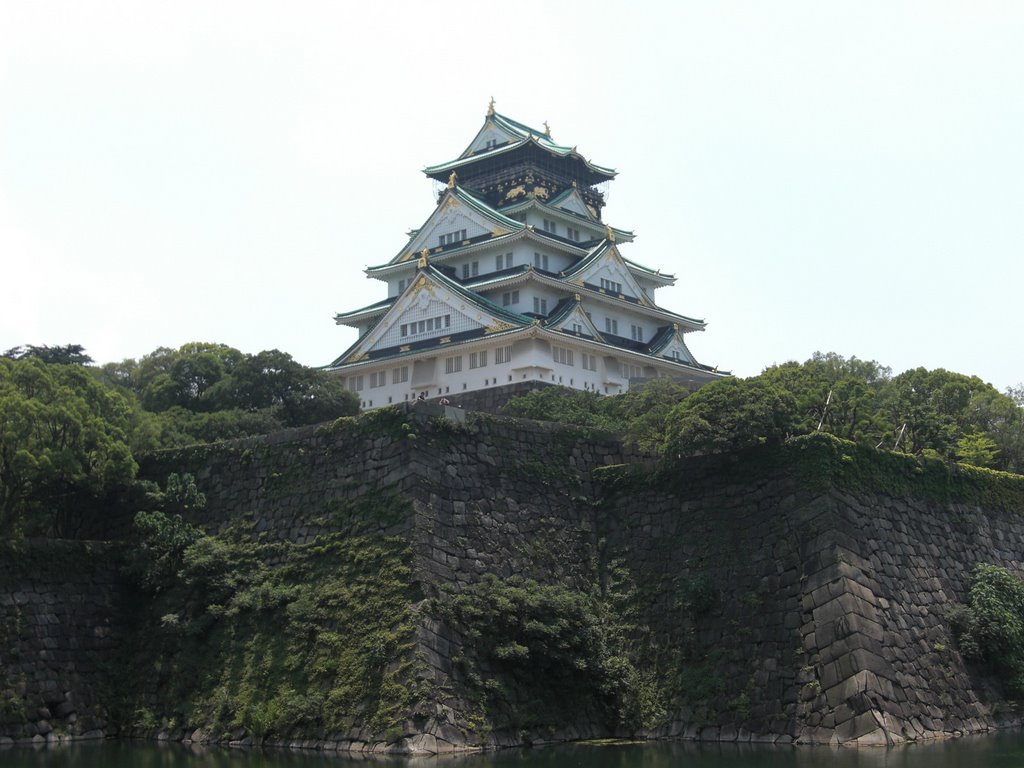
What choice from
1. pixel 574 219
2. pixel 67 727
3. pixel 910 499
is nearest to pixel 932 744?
pixel 910 499

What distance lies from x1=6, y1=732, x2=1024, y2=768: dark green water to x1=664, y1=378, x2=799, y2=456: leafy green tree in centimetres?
545

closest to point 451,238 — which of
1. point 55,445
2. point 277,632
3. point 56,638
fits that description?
point 55,445

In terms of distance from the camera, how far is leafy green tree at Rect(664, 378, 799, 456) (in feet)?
80.2

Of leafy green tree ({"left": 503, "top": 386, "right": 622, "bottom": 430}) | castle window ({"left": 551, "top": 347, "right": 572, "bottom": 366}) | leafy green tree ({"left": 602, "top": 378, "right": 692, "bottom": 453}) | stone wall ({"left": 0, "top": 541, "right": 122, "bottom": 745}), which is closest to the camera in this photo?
stone wall ({"left": 0, "top": 541, "right": 122, "bottom": 745})

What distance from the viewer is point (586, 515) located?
1026 inches

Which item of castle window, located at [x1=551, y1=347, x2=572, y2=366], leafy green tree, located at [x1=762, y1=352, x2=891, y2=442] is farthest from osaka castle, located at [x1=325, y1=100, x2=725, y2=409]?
leafy green tree, located at [x1=762, y1=352, x2=891, y2=442]

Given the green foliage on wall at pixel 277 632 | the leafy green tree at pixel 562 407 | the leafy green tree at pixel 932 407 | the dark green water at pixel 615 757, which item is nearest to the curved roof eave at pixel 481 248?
the leafy green tree at pixel 562 407

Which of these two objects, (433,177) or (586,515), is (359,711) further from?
(433,177)

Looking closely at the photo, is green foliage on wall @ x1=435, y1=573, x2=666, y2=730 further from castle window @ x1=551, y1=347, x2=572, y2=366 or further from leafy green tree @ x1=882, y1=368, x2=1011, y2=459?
castle window @ x1=551, y1=347, x2=572, y2=366

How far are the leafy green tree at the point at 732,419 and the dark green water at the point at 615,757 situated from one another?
5.45 m

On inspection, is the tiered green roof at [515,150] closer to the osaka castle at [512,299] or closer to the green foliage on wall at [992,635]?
the osaka castle at [512,299]

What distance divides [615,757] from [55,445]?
40.5 ft

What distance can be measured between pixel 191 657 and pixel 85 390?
261 inches

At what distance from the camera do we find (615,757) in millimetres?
20500
